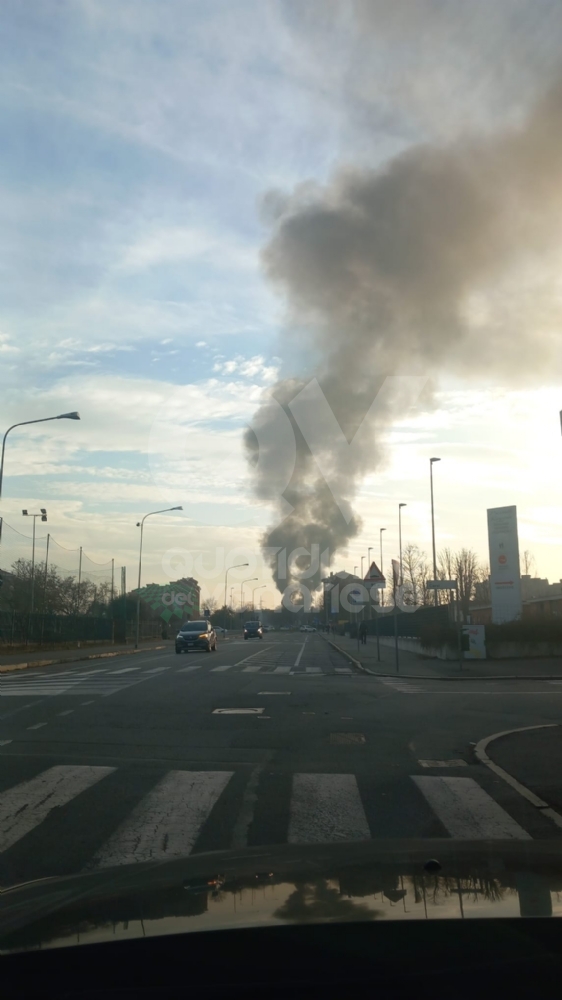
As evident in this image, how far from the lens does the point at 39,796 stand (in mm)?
7414

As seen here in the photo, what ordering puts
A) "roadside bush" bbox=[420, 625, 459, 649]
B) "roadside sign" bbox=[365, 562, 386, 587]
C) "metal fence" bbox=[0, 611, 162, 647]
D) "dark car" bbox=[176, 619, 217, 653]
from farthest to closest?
1. "dark car" bbox=[176, 619, 217, 653]
2. "metal fence" bbox=[0, 611, 162, 647]
3. "roadside bush" bbox=[420, 625, 459, 649]
4. "roadside sign" bbox=[365, 562, 386, 587]

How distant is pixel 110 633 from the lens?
184ft

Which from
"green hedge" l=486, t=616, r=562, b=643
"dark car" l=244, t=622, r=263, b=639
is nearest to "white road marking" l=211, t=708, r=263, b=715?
"green hedge" l=486, t=616, r=562, b=643

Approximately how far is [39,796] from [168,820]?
60.0 inches

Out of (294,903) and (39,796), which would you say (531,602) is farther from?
(294,903)

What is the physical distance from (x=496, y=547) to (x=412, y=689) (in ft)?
85.9

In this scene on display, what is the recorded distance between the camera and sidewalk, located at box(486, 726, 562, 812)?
8.00 m

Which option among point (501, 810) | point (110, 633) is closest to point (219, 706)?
point (501, 810)

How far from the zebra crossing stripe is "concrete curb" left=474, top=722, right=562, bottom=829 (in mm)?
4112

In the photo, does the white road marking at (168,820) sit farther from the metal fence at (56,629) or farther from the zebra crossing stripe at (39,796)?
the metal fence at (56,629)

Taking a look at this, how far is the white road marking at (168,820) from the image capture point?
5.68 metres

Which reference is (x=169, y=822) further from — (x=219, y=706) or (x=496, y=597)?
(x=496, y=597)

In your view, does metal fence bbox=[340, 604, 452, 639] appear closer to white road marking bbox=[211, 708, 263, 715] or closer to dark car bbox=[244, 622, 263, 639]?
white road marking bbox=[211, 708, 263, 715]

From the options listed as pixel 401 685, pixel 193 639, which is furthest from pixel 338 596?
pixel 401 685
